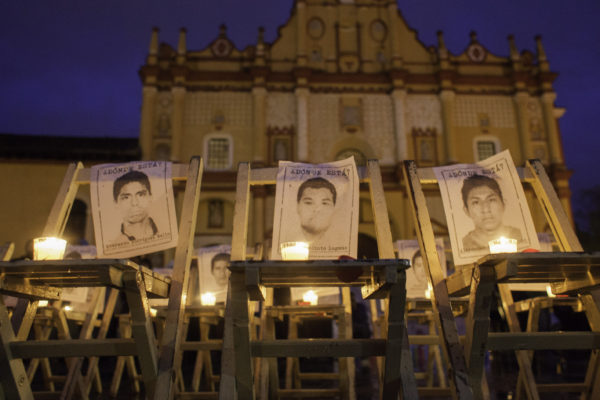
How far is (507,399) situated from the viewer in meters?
4.98

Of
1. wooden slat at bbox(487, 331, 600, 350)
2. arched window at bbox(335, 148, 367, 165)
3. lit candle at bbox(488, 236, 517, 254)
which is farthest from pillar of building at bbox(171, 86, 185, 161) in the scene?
wooden slat at bbox(487, 331, 600, 350)

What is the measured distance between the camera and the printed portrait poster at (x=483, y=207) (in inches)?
126

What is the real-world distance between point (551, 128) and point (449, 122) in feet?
11.9

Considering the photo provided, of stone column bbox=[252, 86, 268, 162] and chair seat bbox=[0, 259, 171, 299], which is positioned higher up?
stone column bbox=[252, 86, 268, 162]

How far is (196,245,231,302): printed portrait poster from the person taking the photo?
20.3 feet

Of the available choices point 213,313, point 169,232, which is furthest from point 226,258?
point 169,232

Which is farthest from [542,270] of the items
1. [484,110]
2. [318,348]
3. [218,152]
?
[484,110]

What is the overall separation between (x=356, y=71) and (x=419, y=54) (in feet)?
8.83

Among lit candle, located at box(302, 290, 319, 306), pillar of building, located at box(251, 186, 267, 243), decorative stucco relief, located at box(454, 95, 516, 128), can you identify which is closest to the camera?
lit candle, located at box(302, 290, 319, 306)

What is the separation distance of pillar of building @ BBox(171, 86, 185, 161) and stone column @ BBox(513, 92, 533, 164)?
11709mm

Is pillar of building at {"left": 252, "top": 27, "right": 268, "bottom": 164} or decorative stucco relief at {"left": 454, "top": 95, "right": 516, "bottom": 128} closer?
pillar of building at {"left": 252, "top": 27, "right": 268, "bottom": 164}

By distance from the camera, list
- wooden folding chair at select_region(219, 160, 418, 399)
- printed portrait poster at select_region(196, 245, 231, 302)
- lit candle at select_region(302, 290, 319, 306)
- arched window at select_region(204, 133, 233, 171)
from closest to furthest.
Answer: wooden folding chair at select_region(219, 160, 418, 399)
lit candle at select_region(302, 290, 319, 306)
printed portrait poster at select_region(196, 245, 231, 302)
arched window at select_region(204, 133, 233, 171)

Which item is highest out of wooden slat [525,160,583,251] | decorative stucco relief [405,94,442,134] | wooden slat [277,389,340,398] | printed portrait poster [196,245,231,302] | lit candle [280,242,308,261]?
decorative stucco relief [405,94,442,134]

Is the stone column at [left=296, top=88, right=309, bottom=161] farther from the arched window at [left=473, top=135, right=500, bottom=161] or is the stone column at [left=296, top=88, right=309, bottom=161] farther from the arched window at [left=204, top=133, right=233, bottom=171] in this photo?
the arched window at [left=473, top=135, right=500, bottom=161]
